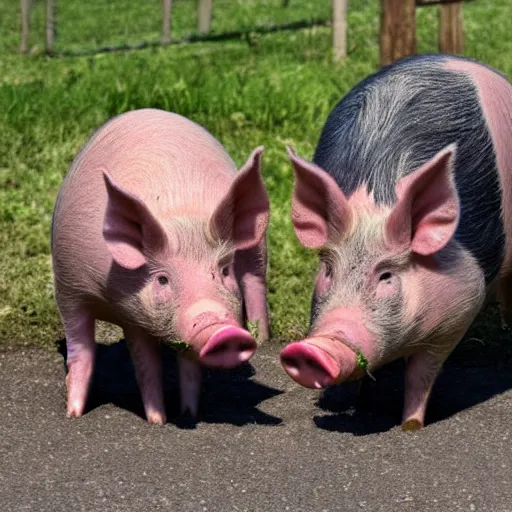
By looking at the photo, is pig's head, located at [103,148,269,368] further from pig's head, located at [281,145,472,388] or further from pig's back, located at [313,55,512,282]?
pig's back, located at [313,55,512,282]

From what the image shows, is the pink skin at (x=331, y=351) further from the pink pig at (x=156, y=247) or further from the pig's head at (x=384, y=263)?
the pink pig at (x=156, y=247)

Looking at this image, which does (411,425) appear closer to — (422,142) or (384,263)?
(384,263)

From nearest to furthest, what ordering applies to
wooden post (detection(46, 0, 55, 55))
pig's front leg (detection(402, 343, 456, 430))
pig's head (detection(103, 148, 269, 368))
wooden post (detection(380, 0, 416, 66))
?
pig's head (detection(103, 148, 269, 368)), pig's front leg (detection(402, 343, 456, 430)), wooden post (detection(380, 0, 416, 66)), wooden post (detection(46, 0, 55, 55))

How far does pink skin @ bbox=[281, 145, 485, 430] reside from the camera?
4.24 m

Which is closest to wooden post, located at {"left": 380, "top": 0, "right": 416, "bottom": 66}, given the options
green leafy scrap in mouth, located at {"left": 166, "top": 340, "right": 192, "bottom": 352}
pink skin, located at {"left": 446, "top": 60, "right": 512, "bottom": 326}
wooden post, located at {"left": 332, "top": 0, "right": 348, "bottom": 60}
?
pink skin, located at {"left": 446, "top": 60, "right": 512, "bottom": 326}

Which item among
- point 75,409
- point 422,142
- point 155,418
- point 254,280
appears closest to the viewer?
point 422,142

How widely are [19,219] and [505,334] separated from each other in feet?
9.39

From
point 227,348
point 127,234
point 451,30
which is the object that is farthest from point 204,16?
point 227,348

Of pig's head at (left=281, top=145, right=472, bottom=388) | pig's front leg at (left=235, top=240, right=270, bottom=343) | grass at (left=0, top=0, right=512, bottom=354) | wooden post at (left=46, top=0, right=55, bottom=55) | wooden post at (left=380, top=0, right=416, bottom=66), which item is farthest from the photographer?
wooden post at (left=46, top=0, right=55, bottom=55)

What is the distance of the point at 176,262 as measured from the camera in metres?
4.50

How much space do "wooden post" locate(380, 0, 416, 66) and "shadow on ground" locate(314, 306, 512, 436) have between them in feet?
9.29

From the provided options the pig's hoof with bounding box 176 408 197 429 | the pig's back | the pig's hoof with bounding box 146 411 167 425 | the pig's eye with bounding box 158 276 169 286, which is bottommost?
the pig's hoof with bounding box 176 408 197 429

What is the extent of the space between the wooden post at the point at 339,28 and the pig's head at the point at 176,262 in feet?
22.9

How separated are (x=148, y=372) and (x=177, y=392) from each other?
0.44 metres
